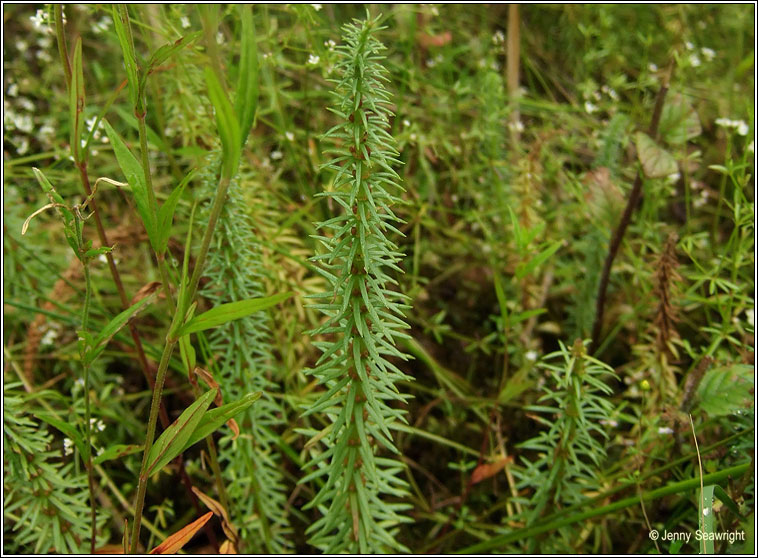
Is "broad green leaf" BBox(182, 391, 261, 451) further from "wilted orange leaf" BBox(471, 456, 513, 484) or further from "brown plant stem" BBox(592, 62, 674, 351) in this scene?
"brown plant stem" BBox(592, 62, 674, 351)

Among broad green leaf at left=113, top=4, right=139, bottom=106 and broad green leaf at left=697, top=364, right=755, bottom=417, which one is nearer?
broad green leaf at left=113, top=4, right=139, bottom=106

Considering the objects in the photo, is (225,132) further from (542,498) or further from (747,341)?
(747,341)

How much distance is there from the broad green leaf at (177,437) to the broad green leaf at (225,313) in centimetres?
11

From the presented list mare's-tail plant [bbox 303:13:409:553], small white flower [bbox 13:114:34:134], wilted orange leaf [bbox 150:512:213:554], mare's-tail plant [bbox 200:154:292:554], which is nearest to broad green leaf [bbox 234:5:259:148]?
mare's-tail plant [bbox 303:13:409:553]

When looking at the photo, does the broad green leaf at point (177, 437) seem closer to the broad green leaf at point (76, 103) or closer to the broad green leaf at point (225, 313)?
the broad green leaf at point (225, 313)

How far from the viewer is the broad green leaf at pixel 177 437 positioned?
2.97 ft

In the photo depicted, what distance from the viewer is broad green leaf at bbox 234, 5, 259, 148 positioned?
68 cm

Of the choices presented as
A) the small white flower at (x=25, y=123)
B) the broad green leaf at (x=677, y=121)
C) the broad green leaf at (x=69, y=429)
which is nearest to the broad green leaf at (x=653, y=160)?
the broad green leaf at (x=677, y=121)

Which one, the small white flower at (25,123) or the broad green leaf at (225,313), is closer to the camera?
the broad green leaf at (225,313)

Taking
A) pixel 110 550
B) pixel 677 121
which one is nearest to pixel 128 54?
pixel 110 550

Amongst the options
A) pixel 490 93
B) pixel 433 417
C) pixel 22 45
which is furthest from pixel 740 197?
pixel 22 45

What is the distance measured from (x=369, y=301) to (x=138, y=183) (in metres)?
0.38

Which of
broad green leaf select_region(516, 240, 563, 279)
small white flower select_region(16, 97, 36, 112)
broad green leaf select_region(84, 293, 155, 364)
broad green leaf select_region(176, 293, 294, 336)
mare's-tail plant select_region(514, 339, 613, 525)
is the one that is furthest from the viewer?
small white flower select_region(16, 97, 36, 112)

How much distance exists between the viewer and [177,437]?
35.9 inches
